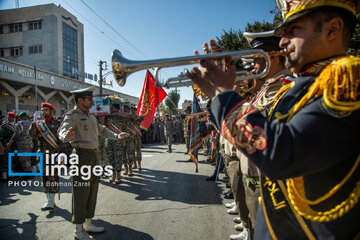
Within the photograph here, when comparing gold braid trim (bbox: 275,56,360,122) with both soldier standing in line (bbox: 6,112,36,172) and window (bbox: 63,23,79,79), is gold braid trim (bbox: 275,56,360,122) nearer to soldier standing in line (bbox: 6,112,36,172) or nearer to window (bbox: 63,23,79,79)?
soldier standing in line (bbox: 6,112,36,172)

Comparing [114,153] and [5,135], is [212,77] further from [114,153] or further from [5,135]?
[5,135]

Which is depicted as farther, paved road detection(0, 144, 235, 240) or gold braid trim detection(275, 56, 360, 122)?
paved road detection(0, 144, 235, 240)

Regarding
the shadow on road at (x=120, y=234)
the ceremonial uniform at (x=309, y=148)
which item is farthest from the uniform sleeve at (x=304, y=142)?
the shadow on road at (x=120, y=234)

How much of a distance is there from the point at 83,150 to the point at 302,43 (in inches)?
141

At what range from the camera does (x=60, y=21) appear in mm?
30672

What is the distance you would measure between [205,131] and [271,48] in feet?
17.7

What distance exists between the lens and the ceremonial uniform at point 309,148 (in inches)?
32.9

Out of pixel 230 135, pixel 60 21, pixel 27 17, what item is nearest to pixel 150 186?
pixel 230 135

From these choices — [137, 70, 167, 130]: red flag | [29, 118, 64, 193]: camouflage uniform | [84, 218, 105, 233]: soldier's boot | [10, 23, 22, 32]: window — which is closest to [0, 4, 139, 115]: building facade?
[10, 23, 22, 32]: window

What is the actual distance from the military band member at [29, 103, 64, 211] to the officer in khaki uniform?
4.09 ft

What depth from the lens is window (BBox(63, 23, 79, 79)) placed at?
3231 centimetres

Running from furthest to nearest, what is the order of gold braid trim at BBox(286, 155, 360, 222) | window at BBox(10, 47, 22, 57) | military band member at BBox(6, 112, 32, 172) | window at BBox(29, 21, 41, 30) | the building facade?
window at BBox(10, 47, 22, 57) < window at BBox(29, 21, 41, 30) < the building facade < military band member at BBox(6, 112, 32, 172) < gold braid trim at BBox(286, 155, 360, 222)

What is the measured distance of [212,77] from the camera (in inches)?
47.1

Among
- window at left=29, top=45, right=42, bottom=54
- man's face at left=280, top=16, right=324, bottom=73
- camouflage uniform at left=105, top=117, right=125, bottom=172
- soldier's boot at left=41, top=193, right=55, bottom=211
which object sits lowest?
soldier's boot at left=41, top=193, right=55, bottom=211
